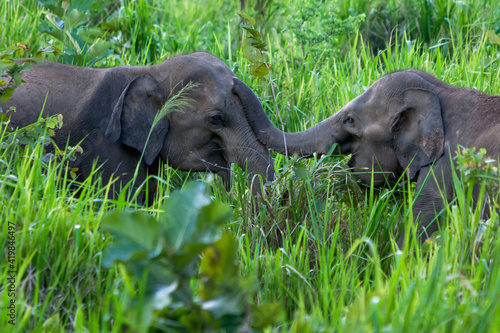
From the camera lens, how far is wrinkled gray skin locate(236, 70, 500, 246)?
12.3ft

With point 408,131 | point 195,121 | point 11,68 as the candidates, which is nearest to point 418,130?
point 408,131

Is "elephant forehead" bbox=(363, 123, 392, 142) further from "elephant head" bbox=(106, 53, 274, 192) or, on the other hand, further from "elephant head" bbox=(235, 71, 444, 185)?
"elephant head" bbox=(106, 53, 274, 192)

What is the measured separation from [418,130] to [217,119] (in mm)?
1230

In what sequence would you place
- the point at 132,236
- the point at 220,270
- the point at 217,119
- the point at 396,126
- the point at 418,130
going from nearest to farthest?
the point at 132,236 → the point at 220,270 → the point at 418,130 → the point at 396,126 → the point at 217,119

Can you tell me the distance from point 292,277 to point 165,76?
1.91m

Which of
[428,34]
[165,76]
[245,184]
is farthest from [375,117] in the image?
[428,34]

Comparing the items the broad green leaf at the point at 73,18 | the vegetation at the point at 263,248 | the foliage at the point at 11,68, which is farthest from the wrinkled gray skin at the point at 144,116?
the broad green leaf at the point at 73,18

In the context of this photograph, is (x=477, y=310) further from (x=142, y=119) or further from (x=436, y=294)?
(x=142, y=119)

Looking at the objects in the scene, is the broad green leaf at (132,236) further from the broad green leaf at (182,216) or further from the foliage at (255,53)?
the foliage at (255,53)

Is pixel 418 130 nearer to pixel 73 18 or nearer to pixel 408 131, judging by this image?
pixel 408 131

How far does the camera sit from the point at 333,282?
9.09 ft

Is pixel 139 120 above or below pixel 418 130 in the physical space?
below

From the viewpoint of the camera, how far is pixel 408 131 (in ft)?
13.0

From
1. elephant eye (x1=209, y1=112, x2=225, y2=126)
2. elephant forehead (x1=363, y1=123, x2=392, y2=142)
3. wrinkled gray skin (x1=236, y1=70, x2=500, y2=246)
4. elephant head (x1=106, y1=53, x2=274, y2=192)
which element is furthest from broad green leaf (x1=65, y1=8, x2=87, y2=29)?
elephant forehead (x1=363, y1=123, x2=392, y2=142)
